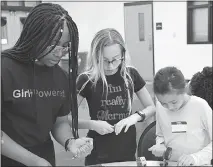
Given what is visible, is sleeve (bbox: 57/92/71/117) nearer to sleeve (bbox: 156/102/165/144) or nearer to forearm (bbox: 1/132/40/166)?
forearm (bbox: 1/132/40/166)

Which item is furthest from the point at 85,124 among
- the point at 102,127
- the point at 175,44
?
the point at 175,44

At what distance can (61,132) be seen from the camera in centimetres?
70

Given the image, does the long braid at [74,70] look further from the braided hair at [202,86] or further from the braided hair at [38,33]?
the braided hair at [202,86]

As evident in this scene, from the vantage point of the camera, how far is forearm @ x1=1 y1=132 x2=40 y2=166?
0.64 meters

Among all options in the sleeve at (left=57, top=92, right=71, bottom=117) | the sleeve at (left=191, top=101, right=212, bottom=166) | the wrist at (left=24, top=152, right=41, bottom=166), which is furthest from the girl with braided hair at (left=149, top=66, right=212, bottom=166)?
the wrist at (left=24, top=152, right=41, bottom=166)

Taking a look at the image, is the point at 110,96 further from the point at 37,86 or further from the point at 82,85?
the point at 37,86

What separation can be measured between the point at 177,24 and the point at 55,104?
51cm

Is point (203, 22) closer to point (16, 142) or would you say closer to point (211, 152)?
point (211, 152)

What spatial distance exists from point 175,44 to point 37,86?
1.79ft

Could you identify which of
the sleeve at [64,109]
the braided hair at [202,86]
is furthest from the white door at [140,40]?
the sleeve at [64,109]

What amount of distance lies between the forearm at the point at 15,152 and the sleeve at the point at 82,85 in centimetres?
22

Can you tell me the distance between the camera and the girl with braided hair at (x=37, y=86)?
618 mm

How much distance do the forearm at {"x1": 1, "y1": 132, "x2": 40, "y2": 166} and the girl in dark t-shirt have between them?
0.18 meters

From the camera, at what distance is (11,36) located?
2.16 feet
